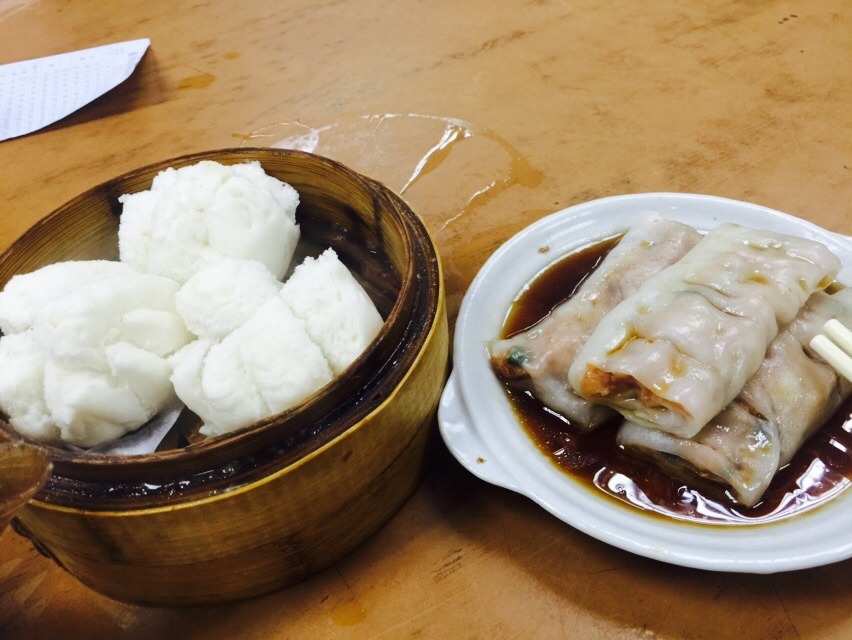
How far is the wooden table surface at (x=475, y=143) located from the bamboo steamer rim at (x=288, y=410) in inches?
16.4

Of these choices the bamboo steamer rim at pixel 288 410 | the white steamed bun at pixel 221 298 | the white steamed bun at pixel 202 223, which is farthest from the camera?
the white steamed bun at pixel 202 223

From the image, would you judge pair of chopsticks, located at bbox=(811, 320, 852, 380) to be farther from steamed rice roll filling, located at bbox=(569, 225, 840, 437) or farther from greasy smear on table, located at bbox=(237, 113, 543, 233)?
greasy smear on table, located at bbox=(237, 113, 543, 233)

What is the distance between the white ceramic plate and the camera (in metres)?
1.17

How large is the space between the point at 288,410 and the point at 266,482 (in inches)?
4.9

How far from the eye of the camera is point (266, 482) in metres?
1.09

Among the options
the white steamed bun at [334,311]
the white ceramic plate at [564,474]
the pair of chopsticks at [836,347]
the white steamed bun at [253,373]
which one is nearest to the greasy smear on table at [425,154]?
the white ceramic plate at [564,474]

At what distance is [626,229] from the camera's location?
6.34 feet

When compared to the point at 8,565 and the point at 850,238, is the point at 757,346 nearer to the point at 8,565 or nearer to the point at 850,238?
the point at 850,238

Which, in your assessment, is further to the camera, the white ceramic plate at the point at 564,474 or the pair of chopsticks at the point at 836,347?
the pair of chopsticks at the point at 836,347

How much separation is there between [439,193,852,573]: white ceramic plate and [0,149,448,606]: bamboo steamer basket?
0.12 meters

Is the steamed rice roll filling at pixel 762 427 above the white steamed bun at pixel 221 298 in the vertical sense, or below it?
below

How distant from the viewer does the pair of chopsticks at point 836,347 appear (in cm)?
128

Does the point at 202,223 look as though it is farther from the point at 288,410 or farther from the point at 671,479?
the point at 671,479

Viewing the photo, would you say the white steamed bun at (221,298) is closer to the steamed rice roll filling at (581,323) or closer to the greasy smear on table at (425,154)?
the steamed rice roll filling at (581,323)
